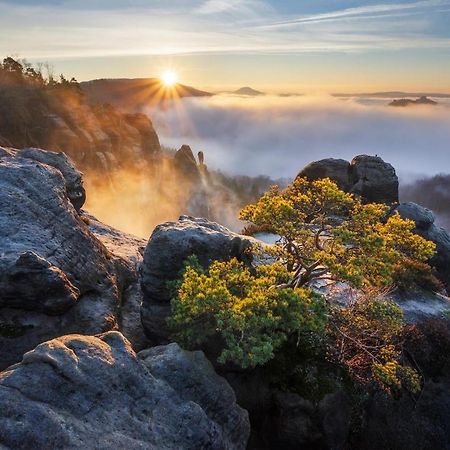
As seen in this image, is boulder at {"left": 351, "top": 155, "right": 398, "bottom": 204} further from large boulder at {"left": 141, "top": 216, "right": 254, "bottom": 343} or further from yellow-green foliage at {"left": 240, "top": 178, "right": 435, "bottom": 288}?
large boulder at {"left": 141, "top": 216, "right": 254, "bottom": 343}

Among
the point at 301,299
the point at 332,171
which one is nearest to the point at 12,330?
the point at 301,299

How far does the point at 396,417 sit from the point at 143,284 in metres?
14.5

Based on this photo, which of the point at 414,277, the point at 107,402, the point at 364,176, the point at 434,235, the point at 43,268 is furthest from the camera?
the point at 364,176

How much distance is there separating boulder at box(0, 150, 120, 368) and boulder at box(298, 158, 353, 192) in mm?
37073

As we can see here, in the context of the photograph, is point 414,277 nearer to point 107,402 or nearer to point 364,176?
point 364,176

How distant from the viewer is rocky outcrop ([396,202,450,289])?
44.2 m

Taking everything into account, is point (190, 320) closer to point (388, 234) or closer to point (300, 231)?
point (300, 231)

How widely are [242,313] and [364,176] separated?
43.0 m

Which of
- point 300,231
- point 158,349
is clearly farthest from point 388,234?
point 158,349

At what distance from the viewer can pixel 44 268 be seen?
59.3ft

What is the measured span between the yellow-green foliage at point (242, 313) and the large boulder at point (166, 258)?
2.37 m

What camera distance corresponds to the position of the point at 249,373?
20016 mm

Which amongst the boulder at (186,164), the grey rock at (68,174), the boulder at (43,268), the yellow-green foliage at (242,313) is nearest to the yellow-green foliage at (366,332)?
the yellow-green foliage at (242,313)

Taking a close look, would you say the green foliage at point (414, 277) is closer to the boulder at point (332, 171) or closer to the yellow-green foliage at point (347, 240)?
the yellow-green foliage at point (347, 240)
